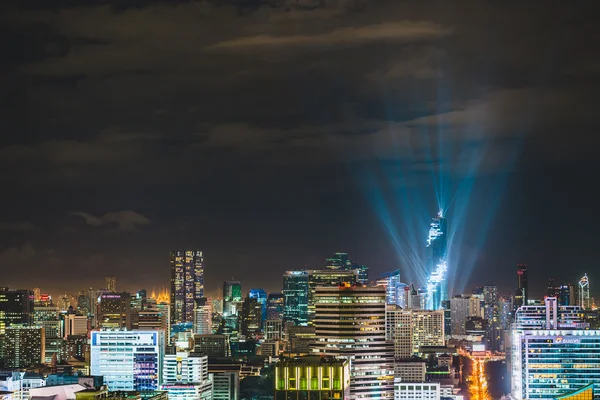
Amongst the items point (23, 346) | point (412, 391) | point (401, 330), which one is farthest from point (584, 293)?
point (23, 346)

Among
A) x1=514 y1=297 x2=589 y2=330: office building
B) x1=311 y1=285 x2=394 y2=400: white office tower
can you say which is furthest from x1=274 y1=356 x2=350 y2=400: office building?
x1=514 y1=297 x2=589 y2=330: office building

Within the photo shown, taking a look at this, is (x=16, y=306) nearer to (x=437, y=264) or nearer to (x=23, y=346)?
(x=23, y=346)

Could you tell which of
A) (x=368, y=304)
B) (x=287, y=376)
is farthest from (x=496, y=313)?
(x=287, y=376)

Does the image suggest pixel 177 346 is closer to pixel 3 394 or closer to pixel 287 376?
pixel 3 394

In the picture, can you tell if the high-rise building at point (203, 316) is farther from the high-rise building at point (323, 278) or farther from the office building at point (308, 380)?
the office building at point (308, 380)

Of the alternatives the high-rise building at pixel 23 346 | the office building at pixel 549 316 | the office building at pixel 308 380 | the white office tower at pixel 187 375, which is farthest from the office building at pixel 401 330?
the office building at pixel 308 380
